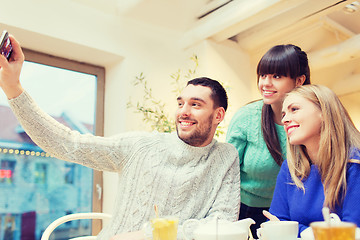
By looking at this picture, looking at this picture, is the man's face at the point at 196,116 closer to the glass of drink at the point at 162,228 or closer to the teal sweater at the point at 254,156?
the teal sweater at the point at 254,156

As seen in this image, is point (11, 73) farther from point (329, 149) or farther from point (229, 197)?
point (329, 149)

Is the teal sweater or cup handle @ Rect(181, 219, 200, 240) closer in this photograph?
cup handle @ Rect(181, 219, 200, 240)

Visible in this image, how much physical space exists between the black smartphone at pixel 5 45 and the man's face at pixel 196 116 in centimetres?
71

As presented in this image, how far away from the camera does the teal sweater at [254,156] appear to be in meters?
1.89

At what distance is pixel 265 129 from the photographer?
1891mm

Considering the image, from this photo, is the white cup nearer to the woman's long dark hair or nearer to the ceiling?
the woman's long dark hair

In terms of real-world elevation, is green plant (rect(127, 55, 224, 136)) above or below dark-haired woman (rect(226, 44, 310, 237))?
above

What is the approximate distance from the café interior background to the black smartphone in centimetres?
167

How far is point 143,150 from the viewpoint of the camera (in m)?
1.61

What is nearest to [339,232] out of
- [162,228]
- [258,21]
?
[162,228]

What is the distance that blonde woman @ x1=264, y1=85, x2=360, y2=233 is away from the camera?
121cm

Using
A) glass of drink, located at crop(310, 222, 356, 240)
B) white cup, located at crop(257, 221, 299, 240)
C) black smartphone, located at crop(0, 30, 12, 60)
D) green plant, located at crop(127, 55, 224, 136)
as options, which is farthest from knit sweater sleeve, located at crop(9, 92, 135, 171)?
green plant, located at crop(127, 55, 224, 136)

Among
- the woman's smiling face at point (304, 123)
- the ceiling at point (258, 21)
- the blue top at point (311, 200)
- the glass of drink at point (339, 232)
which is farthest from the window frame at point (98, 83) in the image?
the glass of drink at point (339, 232)

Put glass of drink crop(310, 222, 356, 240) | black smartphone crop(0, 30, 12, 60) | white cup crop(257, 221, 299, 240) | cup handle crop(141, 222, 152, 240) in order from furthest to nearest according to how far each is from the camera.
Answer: black smartphone crop(0, 30, 12, 60), cup handle crop(141, 222, 152, 240), white cup crop(257, 221, 299, 240), glass of drink crop(310, 222, 356, 240)
